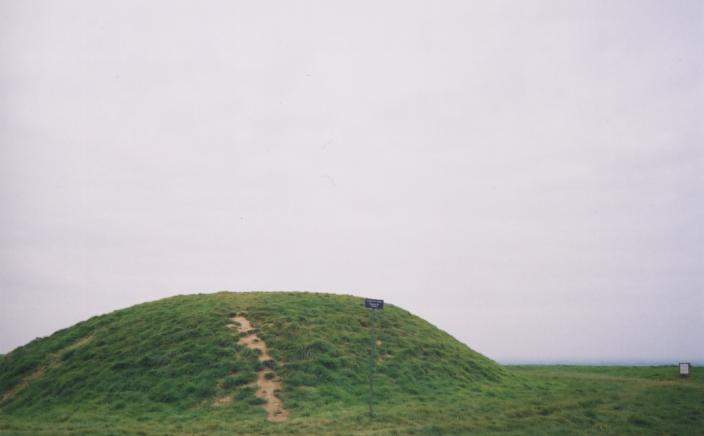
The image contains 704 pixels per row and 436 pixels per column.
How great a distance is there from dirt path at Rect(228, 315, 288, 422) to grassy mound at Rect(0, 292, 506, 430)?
0.41 metres

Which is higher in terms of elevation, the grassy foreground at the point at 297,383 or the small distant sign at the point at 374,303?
the small distant sign at the point at 374,303

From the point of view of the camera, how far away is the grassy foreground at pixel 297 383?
21.6 m

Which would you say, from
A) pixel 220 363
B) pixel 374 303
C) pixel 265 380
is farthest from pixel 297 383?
pixel 374 303

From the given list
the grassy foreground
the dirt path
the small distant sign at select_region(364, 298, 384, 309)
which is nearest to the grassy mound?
the grassy foreground

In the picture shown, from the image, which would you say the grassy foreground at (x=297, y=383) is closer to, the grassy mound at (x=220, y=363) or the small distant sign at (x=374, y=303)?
the grassy mound at (x=220, y=363)

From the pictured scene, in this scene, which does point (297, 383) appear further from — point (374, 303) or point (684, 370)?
point (684, 370)

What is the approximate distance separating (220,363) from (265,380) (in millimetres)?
3189

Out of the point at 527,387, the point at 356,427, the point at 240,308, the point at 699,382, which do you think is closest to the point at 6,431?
the point at 356,427

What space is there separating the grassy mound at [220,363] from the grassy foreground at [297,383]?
11cm

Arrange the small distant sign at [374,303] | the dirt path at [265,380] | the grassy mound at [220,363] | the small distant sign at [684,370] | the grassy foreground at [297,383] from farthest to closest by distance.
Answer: the small distant sign at [684,370] < the grassy mound at [220,363] < the dirt path at [265,380] < the small distant sign at [374,303] < the grassy foreground at [297,383]

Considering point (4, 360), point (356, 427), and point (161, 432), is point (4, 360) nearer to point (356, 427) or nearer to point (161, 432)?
point (161, 432)

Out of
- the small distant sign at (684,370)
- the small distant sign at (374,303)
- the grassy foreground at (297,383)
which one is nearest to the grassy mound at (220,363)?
the grassy foreground at (297,383)

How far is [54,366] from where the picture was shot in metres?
31.3

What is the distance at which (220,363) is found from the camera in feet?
92.9
